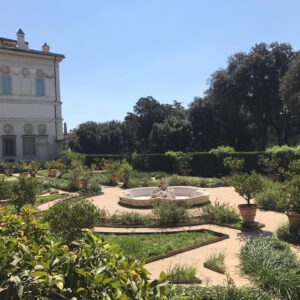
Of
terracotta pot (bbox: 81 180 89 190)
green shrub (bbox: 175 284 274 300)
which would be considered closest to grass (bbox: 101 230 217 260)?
green shrub (bbox: 175 284 274 300)

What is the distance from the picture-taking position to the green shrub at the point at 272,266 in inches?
175

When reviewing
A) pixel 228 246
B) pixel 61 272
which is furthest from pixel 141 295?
pixel 228 246

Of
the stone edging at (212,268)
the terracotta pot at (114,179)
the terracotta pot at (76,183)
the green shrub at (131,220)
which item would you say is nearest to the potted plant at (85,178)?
the terracotta pot at (76,183)

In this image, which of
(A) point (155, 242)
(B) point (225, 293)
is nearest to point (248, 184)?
(A) point (155, 242)

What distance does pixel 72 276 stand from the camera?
191cm

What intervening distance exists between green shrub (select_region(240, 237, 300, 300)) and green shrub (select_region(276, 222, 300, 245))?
2.97ft

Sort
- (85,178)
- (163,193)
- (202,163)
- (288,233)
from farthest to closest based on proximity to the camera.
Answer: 1. (202,163)
2. (85,178)
3. (163,193)
4. (288,233)

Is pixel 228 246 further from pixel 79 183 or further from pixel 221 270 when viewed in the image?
pixel 79 183

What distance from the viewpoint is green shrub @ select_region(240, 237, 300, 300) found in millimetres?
4445

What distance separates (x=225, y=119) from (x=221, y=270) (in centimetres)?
3219

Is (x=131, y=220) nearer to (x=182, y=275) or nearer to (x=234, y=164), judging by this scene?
(x=182, y=275)

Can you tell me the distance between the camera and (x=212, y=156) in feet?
77.7

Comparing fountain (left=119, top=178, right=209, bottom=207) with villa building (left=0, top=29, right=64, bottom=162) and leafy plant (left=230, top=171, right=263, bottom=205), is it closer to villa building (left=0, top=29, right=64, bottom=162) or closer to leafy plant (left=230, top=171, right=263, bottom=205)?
leafy plant (left=230, top=171, right=263, bottom=205)

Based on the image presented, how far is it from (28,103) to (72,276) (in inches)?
1521
